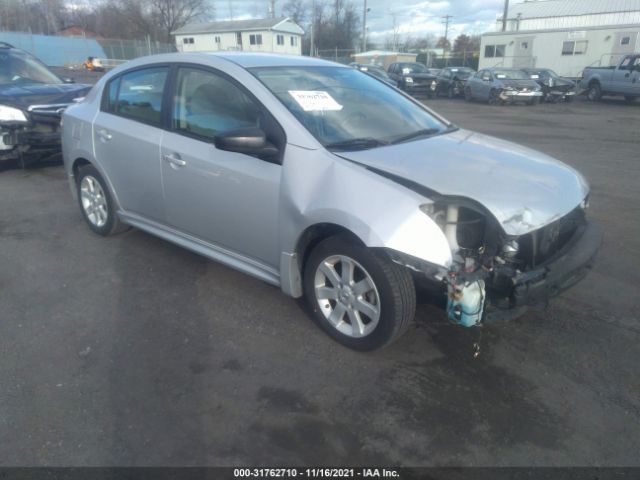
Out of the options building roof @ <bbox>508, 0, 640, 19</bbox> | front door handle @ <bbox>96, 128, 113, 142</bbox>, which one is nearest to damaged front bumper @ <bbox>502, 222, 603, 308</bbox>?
front door handle @ <bbox>96, 128, 113, 142</bbox>

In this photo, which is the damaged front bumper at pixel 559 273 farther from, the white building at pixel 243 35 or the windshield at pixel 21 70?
the white building at pixel 243 35

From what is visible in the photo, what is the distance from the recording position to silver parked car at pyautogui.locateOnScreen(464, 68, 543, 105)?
20.6 metres

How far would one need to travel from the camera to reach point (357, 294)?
3.08m

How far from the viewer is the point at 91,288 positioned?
161 inches

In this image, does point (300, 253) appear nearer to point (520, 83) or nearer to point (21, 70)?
point (21, 70)

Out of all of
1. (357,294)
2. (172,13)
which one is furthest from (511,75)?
(172,13)

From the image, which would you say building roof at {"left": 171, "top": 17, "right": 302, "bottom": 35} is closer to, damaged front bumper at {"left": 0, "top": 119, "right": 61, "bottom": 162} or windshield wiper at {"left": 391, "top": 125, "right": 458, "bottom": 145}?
damaged front bumper at {"left": 0, "top": 119, "right": 61, "bottom": 162}

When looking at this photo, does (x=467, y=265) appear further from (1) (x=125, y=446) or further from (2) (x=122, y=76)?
(2) (x=122, y=76)

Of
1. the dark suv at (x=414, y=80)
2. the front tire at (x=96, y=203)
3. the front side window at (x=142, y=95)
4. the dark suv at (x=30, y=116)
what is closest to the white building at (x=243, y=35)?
the dark suv at (x=414, y=80)

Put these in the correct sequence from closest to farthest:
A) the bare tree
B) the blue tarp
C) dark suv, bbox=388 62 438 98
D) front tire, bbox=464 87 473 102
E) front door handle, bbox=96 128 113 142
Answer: front door handle, bbox=96 128 113 142
front tire, bbox=464 87 473 102
dark suv, bbox=388 62 438 98
the blue tarp
the bare tree

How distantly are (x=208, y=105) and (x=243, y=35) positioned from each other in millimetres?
59083

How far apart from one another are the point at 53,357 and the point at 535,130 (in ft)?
42.5

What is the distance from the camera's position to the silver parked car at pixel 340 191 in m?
2.76

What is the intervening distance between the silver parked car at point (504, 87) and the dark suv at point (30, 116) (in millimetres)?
17270
